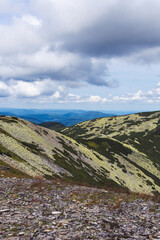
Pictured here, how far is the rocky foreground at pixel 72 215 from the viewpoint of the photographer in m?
10.3

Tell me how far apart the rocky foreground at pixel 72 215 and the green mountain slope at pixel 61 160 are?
14.6m

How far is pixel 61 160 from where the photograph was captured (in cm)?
6650

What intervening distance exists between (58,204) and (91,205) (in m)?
3.04

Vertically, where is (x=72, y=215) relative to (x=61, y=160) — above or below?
above

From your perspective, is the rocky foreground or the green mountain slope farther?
the green mountain slope

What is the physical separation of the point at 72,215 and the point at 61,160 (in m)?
54.1

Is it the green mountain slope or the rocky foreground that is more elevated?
the rocky foreground

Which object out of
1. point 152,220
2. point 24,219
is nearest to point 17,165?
point 24,219

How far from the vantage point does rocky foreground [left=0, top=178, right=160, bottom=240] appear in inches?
406

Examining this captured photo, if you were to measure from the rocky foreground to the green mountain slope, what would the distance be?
47.8ft

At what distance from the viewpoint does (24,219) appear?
12352 millimetres

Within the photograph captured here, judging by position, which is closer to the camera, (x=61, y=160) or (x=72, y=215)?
(x=72, y=215)

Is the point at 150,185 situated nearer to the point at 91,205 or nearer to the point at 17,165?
the point at 17,165

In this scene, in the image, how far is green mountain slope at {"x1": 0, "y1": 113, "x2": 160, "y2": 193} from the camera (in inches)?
1869
